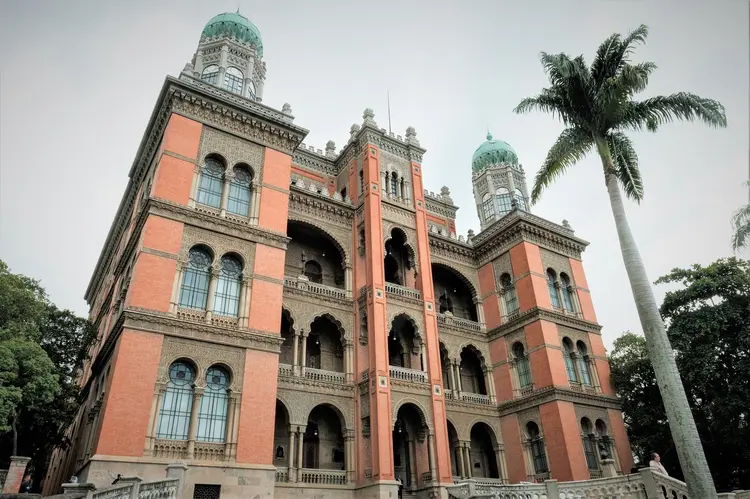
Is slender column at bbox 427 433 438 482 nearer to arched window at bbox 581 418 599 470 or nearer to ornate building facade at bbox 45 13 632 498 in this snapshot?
ornate building facade at bbox 45 13 632 498

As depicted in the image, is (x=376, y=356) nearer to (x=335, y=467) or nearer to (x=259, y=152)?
(x=335, y=467)

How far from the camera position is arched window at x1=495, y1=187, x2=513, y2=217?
34312 mm

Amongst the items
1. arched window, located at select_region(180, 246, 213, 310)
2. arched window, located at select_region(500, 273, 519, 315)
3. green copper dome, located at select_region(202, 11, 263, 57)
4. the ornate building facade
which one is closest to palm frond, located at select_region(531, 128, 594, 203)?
the ornate building facade

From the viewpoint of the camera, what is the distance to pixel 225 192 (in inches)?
806

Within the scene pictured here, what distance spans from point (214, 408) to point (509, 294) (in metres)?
17.4

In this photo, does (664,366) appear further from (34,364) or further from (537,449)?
(34,364)

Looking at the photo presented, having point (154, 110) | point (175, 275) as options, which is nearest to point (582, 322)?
point (175, 275)

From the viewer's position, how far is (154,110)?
71.3 ft

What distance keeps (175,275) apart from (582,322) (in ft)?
67.6

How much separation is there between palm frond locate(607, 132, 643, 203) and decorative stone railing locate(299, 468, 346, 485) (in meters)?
14.6

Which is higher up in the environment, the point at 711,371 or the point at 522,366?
the point at 522,366

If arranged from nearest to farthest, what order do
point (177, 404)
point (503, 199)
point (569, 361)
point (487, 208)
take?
point (177, 404), point (569, 361), point (503, 199), point (487, 208)

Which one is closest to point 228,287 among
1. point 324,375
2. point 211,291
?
point 211,291

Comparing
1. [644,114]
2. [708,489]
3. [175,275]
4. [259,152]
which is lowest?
[708,489]
